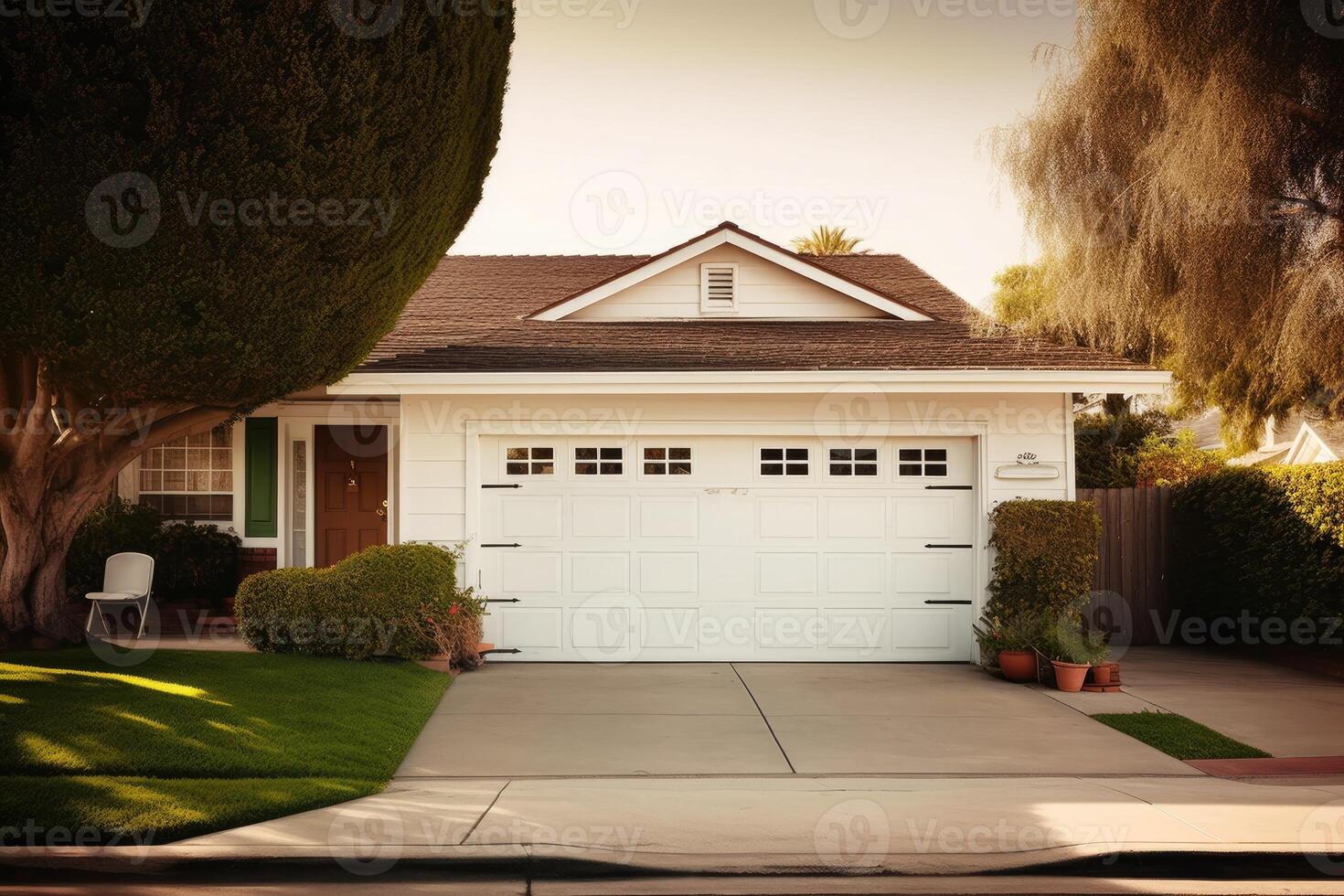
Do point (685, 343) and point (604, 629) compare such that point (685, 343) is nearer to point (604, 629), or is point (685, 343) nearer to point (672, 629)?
point (672, 629)

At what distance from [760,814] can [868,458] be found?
6141mm

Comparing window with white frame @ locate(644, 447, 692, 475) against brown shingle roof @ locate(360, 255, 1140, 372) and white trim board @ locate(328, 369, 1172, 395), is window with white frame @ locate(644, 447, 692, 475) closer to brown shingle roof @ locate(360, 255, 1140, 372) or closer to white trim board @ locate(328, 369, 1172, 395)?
white trim board @ locate(328, 369, 1172, 395)

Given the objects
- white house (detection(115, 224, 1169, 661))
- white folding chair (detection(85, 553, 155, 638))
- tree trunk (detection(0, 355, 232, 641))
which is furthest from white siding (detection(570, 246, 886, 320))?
white folding chair (detection(85, 553, 155, 638))

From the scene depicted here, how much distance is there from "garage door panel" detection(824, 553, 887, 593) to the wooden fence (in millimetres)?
3468

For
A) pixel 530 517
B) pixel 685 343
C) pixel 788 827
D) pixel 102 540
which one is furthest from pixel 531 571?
pixel 788 827

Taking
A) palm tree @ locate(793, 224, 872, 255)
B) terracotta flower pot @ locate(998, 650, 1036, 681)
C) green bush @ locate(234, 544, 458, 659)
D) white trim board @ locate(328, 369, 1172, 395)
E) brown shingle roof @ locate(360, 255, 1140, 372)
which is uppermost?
palm tree @ locate(793, 224, 872, 255)

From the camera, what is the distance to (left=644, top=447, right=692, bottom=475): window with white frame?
11.5 metres

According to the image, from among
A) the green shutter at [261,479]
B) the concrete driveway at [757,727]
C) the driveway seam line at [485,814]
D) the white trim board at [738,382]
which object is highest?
the white trim board at [738,382]

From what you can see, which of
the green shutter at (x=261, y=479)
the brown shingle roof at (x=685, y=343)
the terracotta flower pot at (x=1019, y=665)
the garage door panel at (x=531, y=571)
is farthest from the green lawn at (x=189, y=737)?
the terracotta flower pot at (x=1019, y=665)

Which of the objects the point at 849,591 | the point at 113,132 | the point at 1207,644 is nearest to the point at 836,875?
the point at 849,591

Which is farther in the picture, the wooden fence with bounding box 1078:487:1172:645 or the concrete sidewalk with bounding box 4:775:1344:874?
the wooden fence with bounding box 1078:487:1172:645

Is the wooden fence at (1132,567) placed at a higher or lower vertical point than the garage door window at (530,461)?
lower

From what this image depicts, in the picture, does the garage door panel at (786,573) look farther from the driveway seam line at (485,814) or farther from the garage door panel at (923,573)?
the driveway seam line at (485,814)

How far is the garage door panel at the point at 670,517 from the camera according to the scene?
11398 millimetres
